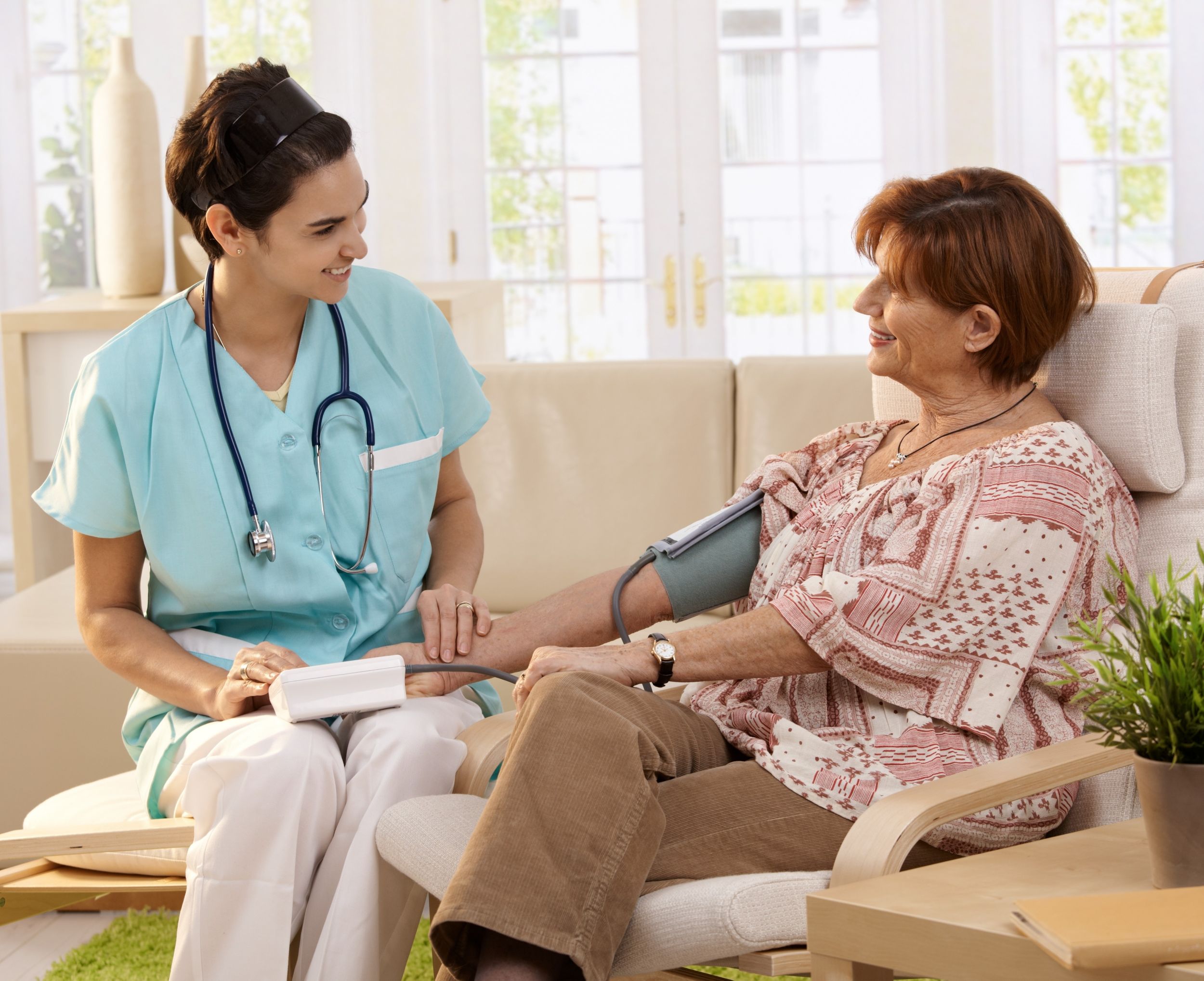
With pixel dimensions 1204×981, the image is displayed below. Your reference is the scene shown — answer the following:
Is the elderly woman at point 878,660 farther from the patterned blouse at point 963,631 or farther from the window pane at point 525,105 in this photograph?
the window pane at point 525,105

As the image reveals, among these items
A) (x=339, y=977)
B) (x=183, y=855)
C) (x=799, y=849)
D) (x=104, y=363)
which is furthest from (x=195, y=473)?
(x=799, y=849)

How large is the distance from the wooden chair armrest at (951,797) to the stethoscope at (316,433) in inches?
28.0

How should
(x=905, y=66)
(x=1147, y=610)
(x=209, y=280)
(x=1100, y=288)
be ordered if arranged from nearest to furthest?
(x=1147, y=610) → (x=209, y=280) → (x=1100, y=288) → (x=905, y=66)

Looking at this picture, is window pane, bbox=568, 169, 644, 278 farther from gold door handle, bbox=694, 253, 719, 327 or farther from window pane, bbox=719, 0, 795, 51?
window pane, bbox=719, 0, 795, 51

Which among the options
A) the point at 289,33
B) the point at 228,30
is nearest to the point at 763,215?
the point at 289,33

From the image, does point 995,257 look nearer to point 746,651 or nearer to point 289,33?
point 746,651

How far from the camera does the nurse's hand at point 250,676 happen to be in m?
1.49

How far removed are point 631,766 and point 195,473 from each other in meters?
0.65

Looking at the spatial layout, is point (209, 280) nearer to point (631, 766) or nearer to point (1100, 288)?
point (631, 766)

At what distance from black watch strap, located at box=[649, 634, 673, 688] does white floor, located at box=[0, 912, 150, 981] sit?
1281mm

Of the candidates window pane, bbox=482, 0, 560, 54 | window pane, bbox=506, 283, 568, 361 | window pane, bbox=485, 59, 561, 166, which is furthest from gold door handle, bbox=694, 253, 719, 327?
window pane, bbox=482, 0, 560, 54

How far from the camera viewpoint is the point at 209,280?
1.64m

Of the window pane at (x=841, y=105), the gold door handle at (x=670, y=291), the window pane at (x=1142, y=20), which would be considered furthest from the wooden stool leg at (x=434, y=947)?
the window pane at (x=1142, y=20)

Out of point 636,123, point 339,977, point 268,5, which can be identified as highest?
point 268,5
